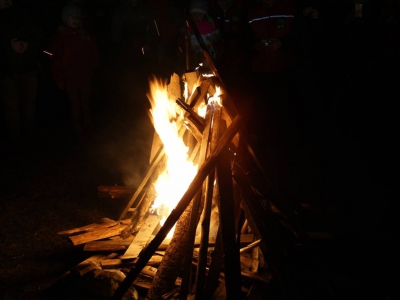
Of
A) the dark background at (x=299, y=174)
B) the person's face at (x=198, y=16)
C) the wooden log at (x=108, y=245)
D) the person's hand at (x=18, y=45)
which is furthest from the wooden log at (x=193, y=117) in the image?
the person's hand at (x=18, y=45)

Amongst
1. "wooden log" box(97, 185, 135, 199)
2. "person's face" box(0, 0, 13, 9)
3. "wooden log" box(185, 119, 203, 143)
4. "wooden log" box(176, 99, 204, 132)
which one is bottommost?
"wooden log" box(97, 185, 135, 199)

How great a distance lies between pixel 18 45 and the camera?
Answer: 6.58 meters

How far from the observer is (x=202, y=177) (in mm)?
2941

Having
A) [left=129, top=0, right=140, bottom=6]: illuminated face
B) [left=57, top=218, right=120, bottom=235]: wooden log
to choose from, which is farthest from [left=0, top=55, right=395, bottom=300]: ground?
[left=129, top=0, right=140, bottom=6]: illuminated face

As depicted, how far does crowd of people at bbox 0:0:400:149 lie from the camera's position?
18.9ft

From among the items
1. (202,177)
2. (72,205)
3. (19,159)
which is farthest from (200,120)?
(19,159)

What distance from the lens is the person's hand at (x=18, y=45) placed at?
21.5 feet

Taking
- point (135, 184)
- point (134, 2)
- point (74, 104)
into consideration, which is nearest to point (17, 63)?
point (74, 104)

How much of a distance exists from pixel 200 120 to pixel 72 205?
8.06ft

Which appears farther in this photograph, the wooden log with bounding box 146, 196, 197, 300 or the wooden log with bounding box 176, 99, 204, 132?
the wooden log with bounding box 176, 99, 204, 132

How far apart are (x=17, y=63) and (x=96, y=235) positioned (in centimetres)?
444

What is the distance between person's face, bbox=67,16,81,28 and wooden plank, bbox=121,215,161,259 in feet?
15.0

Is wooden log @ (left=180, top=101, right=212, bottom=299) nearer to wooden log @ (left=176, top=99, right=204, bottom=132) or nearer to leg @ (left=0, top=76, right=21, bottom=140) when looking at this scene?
wooden log @ (left=176, top=99, right=204, bottom=132)

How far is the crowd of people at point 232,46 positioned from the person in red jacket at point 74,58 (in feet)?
0.07
